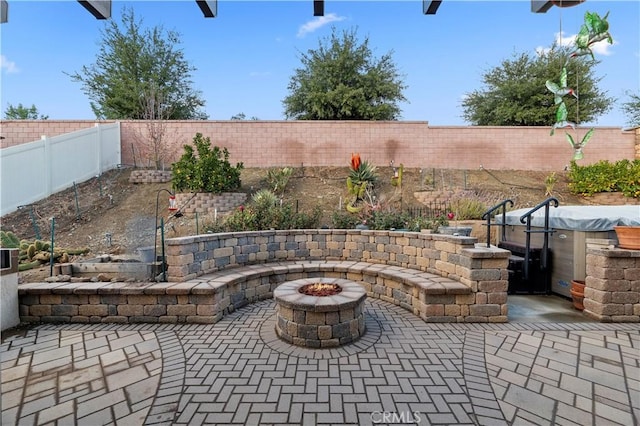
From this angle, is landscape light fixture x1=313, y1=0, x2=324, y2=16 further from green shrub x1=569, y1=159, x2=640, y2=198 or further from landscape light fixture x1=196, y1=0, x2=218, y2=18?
green shrub x1=569, y1=159, x2=640, y2=198

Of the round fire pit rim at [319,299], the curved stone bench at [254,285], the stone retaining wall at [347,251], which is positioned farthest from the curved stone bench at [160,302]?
the round fire pit rim at [319,299]

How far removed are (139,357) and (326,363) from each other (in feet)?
6.20

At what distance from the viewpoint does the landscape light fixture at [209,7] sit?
211 centimetres

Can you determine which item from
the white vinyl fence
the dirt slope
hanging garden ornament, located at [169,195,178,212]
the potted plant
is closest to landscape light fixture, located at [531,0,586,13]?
the potted plant

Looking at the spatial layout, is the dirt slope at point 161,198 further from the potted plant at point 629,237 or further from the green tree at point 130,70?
the potted plant at point 629,237

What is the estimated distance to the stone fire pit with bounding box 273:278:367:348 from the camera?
3.30m

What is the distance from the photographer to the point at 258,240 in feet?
18.2

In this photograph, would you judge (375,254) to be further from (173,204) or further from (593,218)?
(173,204)

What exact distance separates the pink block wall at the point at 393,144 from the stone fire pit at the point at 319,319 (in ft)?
33.7

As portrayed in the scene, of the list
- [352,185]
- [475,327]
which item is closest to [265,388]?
[475,327]

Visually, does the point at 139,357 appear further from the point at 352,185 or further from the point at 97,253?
the point at 352,185

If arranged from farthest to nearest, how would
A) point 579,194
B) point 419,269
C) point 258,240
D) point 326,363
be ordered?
point 579,194 → point 258,240 → point 419,269 → point 326,363

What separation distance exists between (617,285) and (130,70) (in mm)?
19985

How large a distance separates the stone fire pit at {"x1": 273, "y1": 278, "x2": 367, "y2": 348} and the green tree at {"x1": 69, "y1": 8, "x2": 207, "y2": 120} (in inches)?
583
